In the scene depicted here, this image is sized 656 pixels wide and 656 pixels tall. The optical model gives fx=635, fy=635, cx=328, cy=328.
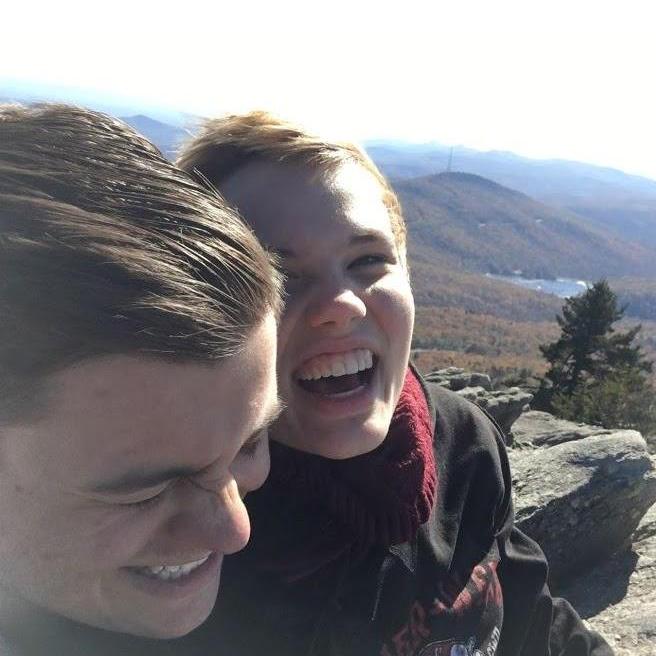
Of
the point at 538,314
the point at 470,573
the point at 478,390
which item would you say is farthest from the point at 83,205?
the point at 538,314

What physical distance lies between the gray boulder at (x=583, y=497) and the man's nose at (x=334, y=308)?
119 inches

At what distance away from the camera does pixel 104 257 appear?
88 cm

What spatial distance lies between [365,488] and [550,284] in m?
167

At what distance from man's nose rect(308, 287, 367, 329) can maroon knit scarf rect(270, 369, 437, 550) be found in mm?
409

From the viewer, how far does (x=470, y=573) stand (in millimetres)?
2039

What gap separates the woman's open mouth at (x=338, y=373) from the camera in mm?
1639

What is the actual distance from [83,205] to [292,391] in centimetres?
84

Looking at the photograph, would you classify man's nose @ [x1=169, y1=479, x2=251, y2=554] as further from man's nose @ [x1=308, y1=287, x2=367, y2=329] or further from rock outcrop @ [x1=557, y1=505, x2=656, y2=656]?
rock outcrop @ [x1=557, y1=505, x2=656, y2=656]

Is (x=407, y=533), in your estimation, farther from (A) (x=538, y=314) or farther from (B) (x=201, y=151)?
(A) (x=538, y=314)

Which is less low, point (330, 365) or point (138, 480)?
point (138, 480)

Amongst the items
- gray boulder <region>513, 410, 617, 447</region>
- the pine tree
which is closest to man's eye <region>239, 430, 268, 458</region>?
gray boulder <region>513, 410, 617, 447</region>

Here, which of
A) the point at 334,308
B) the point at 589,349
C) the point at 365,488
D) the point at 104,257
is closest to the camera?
the point at 104,257

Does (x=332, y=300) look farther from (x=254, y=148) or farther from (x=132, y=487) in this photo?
(x=132, y=487)

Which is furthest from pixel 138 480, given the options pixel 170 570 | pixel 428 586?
pixel 428 586
